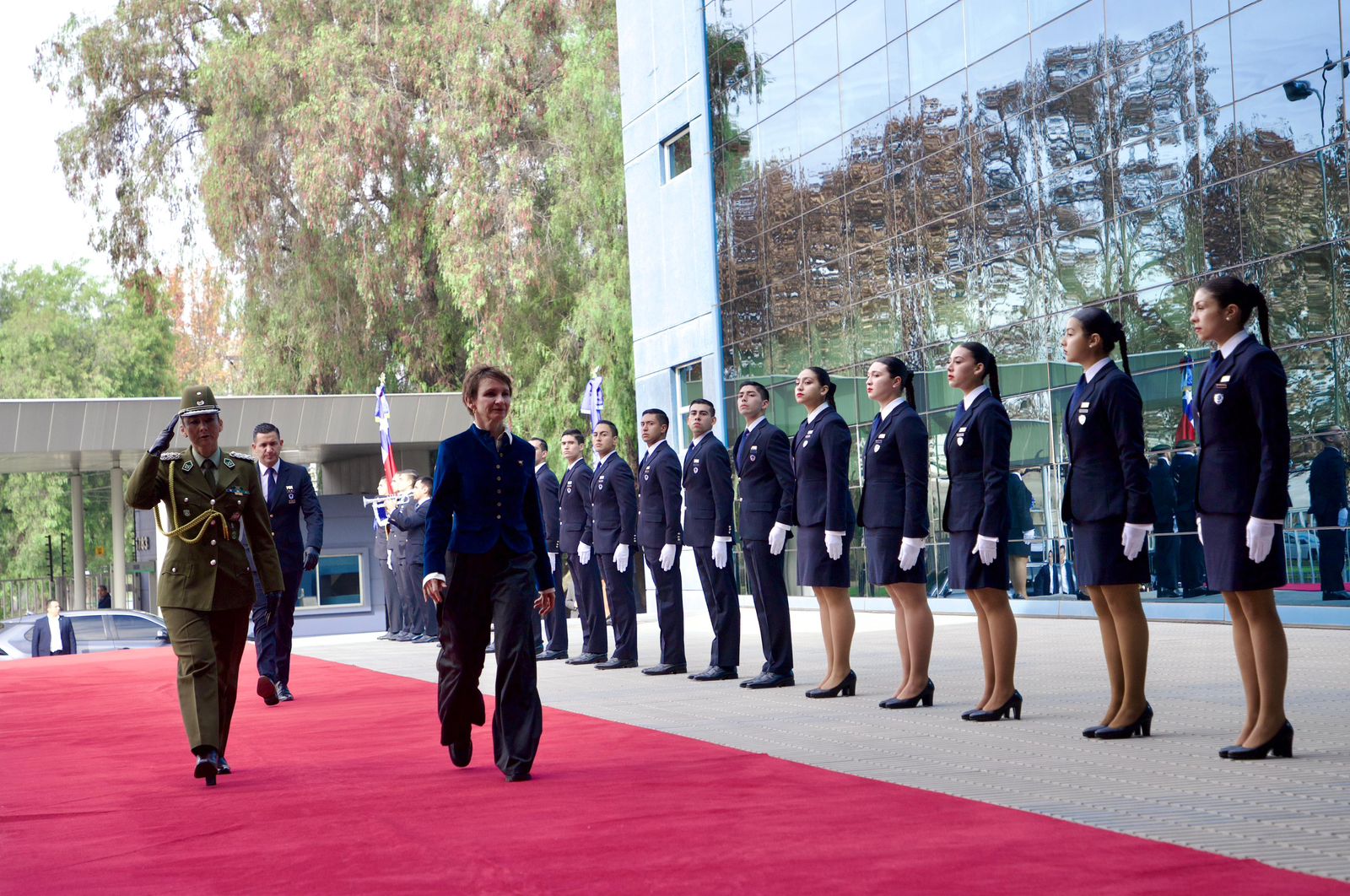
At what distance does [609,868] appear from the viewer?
4.48m

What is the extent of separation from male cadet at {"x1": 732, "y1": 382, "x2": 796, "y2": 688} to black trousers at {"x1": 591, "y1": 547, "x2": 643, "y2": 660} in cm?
247

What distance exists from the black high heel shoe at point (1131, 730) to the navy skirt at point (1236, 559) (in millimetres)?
929

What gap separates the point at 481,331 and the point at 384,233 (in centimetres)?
325

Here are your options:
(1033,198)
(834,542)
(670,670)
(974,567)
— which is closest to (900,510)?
(834,542)

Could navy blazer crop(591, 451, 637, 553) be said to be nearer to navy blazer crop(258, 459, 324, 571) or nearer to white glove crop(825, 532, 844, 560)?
navy blazer crop(258, 459, 324, 571)

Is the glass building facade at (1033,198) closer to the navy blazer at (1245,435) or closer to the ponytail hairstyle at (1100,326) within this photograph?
the ponytail hairstyle at (1100,326)

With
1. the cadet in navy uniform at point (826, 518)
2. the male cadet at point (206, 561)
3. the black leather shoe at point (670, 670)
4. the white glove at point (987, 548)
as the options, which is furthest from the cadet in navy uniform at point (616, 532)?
the male cadet at point (206, 561)

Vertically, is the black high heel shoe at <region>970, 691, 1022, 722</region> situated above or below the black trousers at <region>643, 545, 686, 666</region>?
below

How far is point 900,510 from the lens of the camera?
28.7 feet

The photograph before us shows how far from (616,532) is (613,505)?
22 centimetres

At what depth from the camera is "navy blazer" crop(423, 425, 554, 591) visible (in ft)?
22.3

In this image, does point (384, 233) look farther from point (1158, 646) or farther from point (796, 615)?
point (1158, 646)

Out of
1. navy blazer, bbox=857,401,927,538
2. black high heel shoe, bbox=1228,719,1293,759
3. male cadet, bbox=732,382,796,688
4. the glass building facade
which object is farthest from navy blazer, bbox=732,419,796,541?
the glass building facade

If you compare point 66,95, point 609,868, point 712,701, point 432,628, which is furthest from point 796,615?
point 66,95
